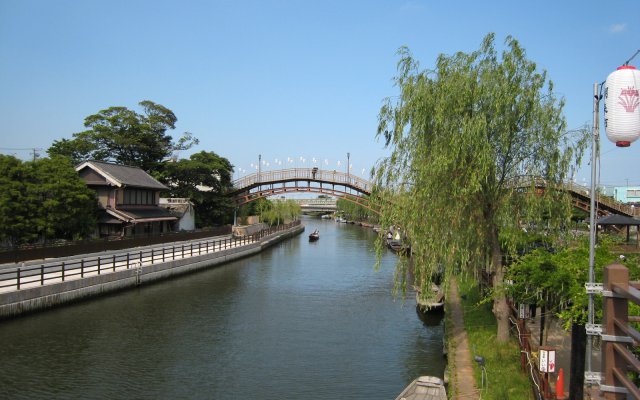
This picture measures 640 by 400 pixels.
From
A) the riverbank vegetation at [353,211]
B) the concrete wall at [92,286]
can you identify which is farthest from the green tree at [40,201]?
the riverbank vegetation at [353,211]

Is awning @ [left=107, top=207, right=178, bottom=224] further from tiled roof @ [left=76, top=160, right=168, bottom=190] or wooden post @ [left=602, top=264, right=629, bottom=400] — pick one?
wooden post @ [left=602, top=264, right=629, bottom=400]

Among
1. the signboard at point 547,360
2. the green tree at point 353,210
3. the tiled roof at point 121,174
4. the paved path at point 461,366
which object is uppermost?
the tiled roof at point 121,174

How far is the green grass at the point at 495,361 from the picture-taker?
11602 mm

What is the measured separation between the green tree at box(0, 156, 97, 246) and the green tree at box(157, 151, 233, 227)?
798 inches

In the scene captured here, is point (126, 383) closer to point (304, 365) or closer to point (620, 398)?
point (304, 365)

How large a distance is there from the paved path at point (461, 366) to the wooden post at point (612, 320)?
849cm

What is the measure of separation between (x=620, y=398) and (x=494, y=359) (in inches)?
413

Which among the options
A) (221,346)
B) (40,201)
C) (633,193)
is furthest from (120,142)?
(633,193)

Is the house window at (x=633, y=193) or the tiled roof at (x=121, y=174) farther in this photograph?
the house window at (x=633, y=193)

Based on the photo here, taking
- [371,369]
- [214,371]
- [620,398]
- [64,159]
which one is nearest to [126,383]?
[214,371]

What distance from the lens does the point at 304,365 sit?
17062mm

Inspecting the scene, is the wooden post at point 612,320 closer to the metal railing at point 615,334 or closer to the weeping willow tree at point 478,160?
the metal railing at point 615,334

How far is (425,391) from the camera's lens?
480 inches

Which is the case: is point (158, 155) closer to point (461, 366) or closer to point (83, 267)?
point (83, 267)
